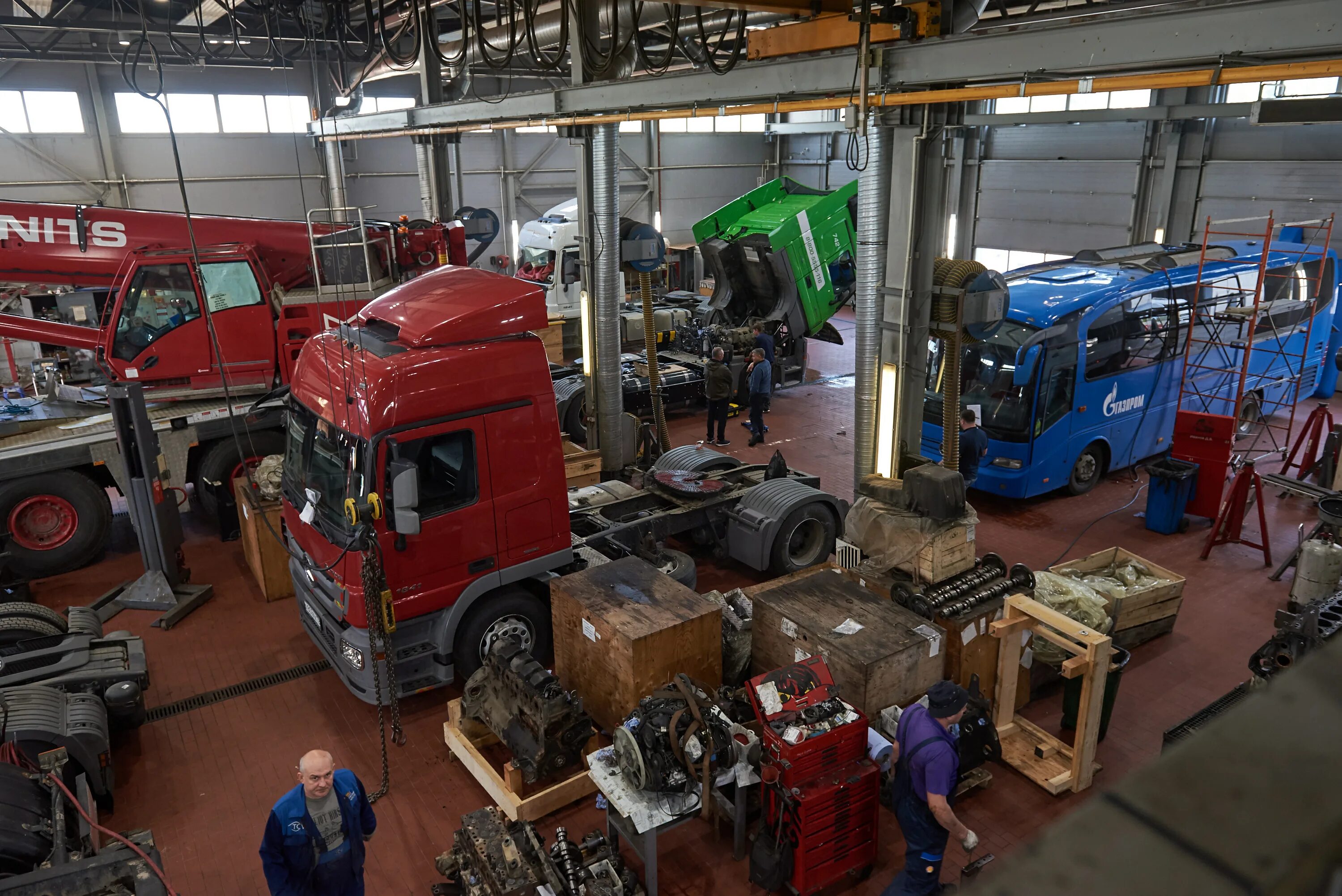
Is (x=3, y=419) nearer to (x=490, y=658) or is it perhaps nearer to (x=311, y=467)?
(x=311, y=467)

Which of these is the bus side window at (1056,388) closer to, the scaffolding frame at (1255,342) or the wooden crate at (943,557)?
the scaffolding frame at (1255,342)

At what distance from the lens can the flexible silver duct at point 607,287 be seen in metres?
10.2

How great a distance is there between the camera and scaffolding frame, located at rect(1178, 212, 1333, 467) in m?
11.5

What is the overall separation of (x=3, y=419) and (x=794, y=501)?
8190mm

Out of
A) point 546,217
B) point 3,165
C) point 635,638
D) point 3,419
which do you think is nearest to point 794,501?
point 635,638

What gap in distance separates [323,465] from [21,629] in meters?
2.80

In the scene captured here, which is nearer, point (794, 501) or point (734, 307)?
point (794, 501)

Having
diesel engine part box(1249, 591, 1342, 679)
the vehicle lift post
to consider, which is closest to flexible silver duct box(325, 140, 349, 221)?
the vehicle lift post

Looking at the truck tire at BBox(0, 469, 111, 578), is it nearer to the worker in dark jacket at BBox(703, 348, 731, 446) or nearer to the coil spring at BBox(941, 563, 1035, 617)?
the worker in dark jacket at BBox(703, 348, 731, 446)

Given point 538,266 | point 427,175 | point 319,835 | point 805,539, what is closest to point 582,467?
point 805,539

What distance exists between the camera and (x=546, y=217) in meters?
17.8

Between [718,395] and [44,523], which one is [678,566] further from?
[44,523]

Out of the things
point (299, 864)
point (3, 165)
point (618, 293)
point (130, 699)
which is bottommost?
point (130, 699)

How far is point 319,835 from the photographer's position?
4.21 meters
